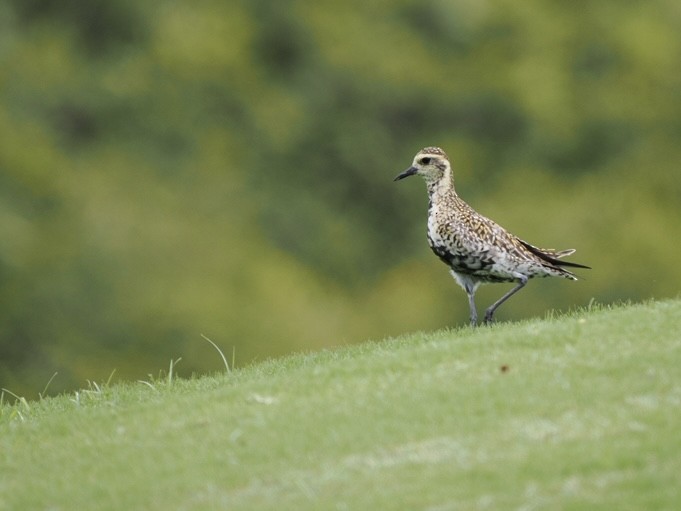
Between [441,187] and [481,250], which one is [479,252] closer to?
[481,250]

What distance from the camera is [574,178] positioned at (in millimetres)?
40125

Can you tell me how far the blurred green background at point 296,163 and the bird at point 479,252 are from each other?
1491 cm

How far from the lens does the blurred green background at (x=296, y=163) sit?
31703 mm

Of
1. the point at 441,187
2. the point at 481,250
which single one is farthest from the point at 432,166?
the point at 481,250

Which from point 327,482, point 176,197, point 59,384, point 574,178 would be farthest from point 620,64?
point 327,482

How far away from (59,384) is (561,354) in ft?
65.9

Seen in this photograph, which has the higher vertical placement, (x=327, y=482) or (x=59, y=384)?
(x=327, y=482)

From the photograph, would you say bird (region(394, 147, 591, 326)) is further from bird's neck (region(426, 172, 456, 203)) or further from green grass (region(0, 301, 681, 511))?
green grass (region(0, 301, 681, 511))

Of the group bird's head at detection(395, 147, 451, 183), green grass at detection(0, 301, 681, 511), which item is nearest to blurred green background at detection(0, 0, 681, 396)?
bird's head at detection(395, 147, 451, 183)

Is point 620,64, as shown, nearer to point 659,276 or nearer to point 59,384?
point 659,276

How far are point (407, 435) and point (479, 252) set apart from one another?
5.35 m

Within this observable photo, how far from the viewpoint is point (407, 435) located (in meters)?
9.37

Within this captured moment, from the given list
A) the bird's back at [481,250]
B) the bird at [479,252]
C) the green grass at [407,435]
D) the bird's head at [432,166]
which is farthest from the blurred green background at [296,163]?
the green grass at [407,435]

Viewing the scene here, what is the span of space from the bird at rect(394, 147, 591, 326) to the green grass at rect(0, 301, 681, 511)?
2.36m
